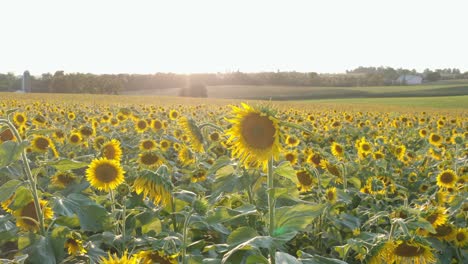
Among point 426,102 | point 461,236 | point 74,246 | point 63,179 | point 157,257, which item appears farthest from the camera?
point 426,102

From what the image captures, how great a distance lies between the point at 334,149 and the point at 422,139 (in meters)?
5.02

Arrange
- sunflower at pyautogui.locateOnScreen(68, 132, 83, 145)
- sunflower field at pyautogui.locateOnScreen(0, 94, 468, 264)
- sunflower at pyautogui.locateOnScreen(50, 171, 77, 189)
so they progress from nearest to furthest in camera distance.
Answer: sunflower field at pyautogui.locateOnScreen(0, 94, 468, 264) < sunflower at pyautogui.locateOnScreen(50, 171, 77, 189) < sunflower at pyautogui.locateOnScreen(68, 132, 83, 145)

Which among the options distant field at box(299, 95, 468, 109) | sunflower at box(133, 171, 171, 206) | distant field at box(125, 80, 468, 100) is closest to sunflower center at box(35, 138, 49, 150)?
sunflower at box(133, 171, 171, 206)

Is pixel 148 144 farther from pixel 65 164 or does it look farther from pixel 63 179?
pixel 65 164

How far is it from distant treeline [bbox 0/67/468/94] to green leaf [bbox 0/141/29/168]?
5938 centimetres

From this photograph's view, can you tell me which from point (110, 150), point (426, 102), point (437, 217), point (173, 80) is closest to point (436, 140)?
point (437, 217)

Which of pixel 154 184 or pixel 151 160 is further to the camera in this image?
pixel 151 160

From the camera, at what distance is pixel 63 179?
12.0ft

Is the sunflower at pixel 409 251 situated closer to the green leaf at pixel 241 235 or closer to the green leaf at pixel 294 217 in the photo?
the green leaf at pixel 294 217

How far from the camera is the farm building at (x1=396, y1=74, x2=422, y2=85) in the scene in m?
97.0

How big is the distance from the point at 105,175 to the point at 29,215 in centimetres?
50

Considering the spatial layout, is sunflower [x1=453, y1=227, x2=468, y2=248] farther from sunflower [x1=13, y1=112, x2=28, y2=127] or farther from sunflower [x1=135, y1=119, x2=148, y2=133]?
sunflower [x1=13, y1=112, x2=28, y2=127]

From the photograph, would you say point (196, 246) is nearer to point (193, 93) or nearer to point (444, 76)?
point (193, 93)

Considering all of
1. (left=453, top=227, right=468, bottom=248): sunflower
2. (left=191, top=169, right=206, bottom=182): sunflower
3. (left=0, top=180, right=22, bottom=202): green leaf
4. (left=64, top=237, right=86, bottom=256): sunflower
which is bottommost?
(left=453, top=227, right=468, bottom=248): sunflower
